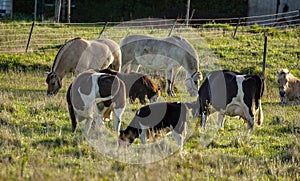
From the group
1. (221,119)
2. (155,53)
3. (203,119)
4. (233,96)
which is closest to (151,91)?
(203,119)

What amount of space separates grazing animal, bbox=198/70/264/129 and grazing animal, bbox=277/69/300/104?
474cm

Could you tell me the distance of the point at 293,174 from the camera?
8.95 m

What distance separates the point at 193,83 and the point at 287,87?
2659mm

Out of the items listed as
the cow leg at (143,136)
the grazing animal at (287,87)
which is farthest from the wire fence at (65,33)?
the cow leg at (143,136)

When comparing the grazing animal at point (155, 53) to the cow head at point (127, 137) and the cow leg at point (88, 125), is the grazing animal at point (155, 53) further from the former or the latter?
the cow head at point (127, 137)

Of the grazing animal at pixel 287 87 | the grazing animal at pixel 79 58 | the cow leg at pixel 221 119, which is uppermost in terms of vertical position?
the grazing animal at pixel 79 58

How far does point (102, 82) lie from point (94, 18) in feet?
77.8

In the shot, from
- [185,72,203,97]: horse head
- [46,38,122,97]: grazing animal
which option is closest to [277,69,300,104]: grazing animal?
[185,72,203,97]: horse head

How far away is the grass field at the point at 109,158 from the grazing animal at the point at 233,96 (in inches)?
15.2

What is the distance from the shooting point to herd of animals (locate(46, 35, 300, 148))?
10.3 m

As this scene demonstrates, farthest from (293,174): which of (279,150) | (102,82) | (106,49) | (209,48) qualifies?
(209,48)

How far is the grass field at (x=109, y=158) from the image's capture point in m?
8.03

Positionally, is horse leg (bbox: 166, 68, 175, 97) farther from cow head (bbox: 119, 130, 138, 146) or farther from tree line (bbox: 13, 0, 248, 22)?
tree line (bbox: 13, 0, 248, 22)

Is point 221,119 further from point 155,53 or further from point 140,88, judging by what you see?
point 155,53
